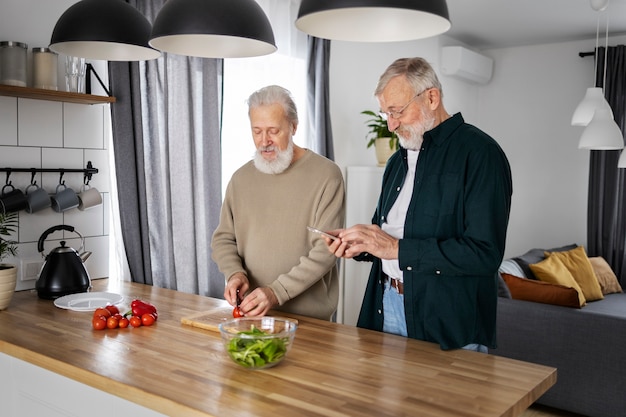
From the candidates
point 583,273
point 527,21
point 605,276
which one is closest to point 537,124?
point 527,21

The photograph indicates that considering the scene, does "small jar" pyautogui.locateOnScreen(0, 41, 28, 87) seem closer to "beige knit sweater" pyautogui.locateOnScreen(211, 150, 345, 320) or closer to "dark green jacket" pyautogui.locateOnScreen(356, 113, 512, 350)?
"beige knit sweater" pyautogui.locateOnScreen(211, 150, 345, 320)

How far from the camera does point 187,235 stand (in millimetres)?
3326

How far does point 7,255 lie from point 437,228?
174cm

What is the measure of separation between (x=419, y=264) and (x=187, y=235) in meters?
1.70

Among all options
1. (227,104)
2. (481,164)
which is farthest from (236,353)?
Result: (227,104)

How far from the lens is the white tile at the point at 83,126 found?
2.85 metres

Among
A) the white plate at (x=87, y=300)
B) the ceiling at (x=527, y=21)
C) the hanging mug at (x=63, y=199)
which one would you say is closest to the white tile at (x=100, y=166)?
the hanging mug at (x=63, y=199)

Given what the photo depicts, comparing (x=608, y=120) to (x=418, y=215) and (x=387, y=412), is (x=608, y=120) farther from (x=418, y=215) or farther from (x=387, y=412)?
(x=387, y=412)

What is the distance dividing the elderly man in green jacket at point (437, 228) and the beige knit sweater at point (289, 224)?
0.83ft

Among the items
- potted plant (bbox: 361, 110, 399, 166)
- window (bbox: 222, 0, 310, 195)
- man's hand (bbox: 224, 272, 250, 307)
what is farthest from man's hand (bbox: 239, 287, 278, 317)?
potted plant (bbox: 361, 110, 399, 166)

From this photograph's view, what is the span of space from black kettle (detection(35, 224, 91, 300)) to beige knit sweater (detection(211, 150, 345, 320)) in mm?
581

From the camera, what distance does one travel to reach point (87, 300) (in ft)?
8.18

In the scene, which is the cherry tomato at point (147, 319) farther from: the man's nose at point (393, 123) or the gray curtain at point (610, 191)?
the gray curtain at point (610, 191)

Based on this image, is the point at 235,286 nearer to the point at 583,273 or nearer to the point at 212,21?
the point at 212,21
